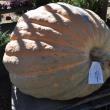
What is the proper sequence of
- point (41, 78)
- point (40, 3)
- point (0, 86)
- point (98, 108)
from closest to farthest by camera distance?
point (41, 78)
point (98, 108)
point (0, 86)
point (40, 3)

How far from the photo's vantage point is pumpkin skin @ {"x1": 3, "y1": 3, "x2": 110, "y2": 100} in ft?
10.4

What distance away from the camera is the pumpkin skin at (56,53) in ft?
10.4

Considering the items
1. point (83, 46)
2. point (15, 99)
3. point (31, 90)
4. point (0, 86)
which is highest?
point (83, 46)

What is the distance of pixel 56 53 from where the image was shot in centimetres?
317

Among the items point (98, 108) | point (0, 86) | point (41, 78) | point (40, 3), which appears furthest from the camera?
point (40, 3)

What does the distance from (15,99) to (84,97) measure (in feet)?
2.22

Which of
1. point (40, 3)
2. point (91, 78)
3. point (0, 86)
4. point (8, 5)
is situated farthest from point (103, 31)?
point (8, 5)

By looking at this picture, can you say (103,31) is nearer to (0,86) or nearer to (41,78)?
(41,78)

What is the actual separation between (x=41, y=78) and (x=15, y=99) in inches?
20.6

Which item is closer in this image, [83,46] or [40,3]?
[83,46]

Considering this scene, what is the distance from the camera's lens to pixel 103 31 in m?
3.40

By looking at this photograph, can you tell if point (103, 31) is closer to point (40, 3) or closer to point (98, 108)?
point (98, 108)

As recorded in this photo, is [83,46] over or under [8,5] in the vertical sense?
over

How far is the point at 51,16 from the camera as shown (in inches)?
132
